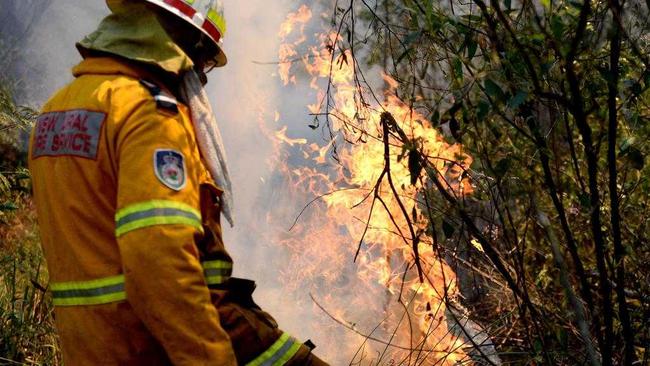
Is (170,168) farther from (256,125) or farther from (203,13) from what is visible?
(256,125)

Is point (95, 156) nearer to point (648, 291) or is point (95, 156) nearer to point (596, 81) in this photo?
point (596, 81)

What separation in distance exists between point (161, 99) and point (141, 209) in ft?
1.19

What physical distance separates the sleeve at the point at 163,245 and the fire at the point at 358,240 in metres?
2.02

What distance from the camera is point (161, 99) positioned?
205 centimetres

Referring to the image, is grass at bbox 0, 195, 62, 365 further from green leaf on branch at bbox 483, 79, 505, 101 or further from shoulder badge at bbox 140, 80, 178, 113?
green leaf on branch at bbox 483, 79, 505, 101

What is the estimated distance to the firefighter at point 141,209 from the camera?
1.90 m

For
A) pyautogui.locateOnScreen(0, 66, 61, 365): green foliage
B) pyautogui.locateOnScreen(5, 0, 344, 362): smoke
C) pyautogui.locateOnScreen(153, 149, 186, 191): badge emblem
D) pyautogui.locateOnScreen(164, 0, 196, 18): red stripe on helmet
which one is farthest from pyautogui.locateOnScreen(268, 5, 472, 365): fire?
pyautogui.locateOnScreen(153, 149, 186, 191): badge emblem

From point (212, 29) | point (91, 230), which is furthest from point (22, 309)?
point (212, 29)

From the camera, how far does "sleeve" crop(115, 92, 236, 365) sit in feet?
6.13

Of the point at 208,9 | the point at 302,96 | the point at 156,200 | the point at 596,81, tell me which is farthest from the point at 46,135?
the point at 302,96

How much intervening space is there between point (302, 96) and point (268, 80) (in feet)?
1.83

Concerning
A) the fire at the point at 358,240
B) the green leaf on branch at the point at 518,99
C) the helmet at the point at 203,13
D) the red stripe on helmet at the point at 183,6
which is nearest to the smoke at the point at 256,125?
the fire at the point at 358,240

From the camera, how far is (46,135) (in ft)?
7.16

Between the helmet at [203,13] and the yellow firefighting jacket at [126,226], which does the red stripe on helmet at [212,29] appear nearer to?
the helmet at [203,13]
